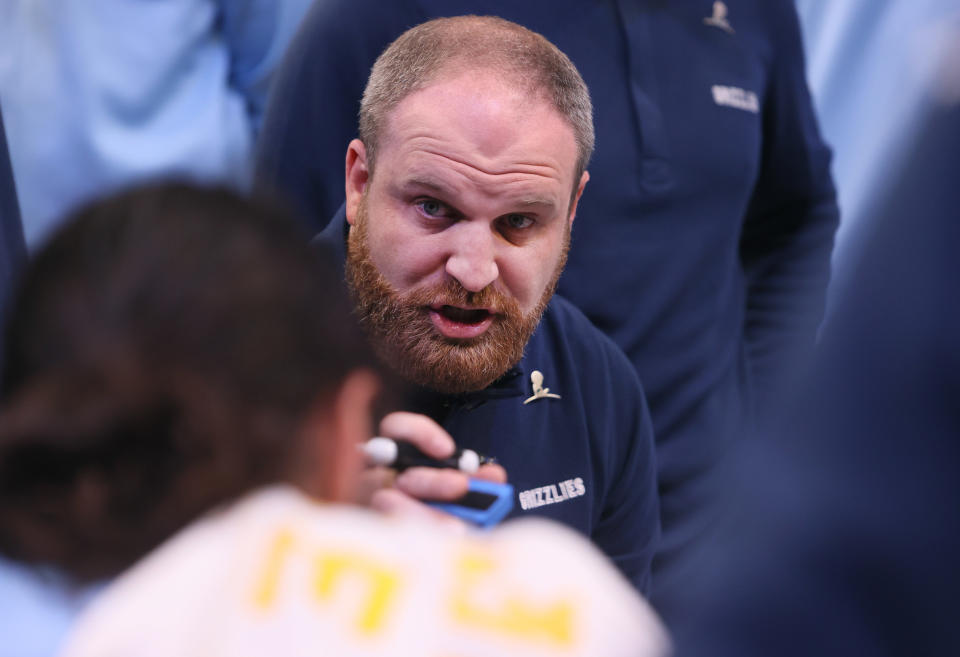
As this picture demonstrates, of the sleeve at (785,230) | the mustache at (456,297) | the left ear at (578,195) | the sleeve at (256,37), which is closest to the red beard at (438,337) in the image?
the mustache at (456,297)

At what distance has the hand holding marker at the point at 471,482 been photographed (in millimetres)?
501

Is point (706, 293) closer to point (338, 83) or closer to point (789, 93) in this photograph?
point (789, 93)

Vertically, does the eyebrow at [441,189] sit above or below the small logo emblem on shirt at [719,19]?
below

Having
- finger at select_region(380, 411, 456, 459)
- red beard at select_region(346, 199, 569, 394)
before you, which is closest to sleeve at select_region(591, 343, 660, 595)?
red beard at select_region(346, 199, 569, 394)

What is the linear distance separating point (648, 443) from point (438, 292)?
244mm

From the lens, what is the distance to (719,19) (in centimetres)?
84

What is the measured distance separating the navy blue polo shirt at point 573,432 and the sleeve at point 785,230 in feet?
0.82

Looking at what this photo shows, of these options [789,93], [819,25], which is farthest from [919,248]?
[819,25]

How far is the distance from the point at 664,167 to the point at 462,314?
0.81ft

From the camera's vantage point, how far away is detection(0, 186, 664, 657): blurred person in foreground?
0.34 metres

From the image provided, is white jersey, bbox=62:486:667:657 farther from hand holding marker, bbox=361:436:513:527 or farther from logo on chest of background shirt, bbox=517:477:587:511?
logo on chest of background shirt, bbox=517:477:587:511

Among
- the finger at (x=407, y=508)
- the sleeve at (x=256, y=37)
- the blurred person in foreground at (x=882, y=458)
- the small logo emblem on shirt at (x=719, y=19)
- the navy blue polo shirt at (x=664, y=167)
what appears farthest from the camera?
the sleeve at (x=256, y=37)

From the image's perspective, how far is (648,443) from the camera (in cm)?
73

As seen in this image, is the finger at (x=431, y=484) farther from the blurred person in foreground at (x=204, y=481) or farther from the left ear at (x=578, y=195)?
the left ear at (x=578, y=195)
